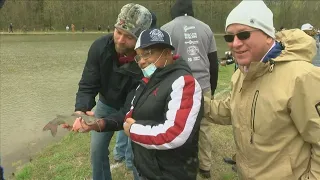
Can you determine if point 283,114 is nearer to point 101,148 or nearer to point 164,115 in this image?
point 164,115

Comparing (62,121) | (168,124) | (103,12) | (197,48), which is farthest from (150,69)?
(103,12)

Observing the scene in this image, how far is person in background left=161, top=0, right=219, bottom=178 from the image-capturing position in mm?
4609

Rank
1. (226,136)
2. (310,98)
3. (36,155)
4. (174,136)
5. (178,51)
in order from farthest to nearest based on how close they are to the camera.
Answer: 1. (36,155)
2. (226,136)
3. (178,51)
4. (174,136)
5. (310,98)

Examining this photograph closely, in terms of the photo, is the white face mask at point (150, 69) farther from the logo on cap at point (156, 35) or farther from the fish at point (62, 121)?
the fish at point (62, 121)

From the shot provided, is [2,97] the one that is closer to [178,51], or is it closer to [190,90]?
[178,51]

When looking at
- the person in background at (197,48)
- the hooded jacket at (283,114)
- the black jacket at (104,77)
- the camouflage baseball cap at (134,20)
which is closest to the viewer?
the hooded jacket at (283,114)

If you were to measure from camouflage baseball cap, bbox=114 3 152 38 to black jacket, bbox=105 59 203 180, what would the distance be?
0.74 meters

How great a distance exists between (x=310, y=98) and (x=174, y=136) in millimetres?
975

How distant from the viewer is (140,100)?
111 inches

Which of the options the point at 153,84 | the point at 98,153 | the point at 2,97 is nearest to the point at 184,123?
the point at 153,84

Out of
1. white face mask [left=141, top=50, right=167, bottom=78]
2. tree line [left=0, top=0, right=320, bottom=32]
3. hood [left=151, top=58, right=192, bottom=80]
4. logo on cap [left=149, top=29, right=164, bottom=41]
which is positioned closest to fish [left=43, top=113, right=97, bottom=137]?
white face mask [left=141, top=50, right=167, bottom=78]

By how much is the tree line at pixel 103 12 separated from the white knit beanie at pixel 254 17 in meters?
63.9

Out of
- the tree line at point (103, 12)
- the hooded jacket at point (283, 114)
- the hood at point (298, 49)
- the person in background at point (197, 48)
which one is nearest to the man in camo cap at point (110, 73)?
the person in background at point (197, 48)

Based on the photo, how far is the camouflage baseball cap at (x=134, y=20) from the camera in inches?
133
